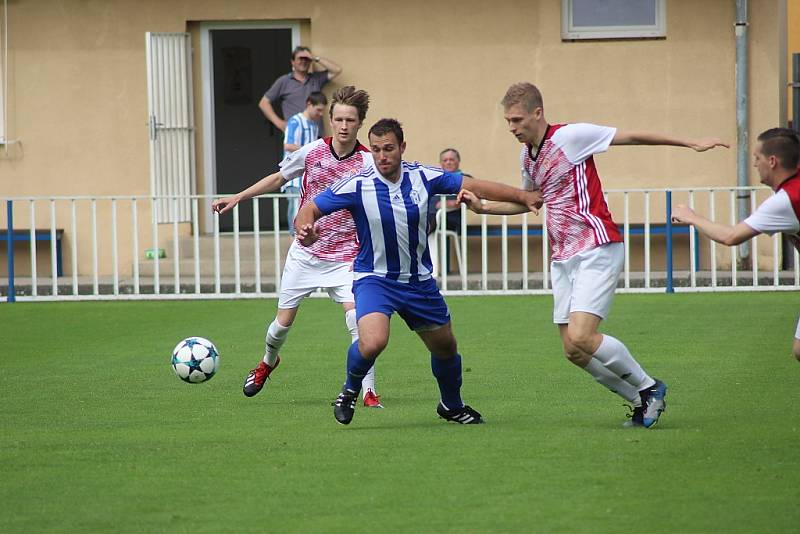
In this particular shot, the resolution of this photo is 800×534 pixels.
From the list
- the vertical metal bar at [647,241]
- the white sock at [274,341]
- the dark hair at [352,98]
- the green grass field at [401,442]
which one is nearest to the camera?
the green grass field at [401,442]

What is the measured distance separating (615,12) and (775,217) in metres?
11.3

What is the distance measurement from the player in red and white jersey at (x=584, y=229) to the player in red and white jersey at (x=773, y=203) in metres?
0.50

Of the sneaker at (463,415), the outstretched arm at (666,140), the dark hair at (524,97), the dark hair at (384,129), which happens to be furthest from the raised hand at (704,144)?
the sneaker at (463,415)

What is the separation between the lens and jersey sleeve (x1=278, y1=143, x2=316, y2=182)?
29.2ft

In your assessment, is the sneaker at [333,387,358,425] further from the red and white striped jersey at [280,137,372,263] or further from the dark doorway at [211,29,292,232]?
the dark doorway at [211,29,292,232]

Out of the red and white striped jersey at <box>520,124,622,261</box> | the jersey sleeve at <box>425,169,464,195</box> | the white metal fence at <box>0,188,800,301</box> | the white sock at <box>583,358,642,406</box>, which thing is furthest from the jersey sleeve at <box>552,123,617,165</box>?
the white metal fence at <box>0,188,800,301</box>

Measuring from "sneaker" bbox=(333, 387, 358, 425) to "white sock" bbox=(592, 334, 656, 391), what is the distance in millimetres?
1332

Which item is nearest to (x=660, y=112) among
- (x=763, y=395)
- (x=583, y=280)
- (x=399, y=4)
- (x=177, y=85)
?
(x=399, y=4)

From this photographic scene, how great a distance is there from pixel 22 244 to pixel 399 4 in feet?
19.1

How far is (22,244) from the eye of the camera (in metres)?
18.0

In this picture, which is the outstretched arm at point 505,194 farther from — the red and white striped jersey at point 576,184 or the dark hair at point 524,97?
the dark hair at point 524,97

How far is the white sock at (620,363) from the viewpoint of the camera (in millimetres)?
7242

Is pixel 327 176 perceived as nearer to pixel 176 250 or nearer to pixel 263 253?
pixel 176 250

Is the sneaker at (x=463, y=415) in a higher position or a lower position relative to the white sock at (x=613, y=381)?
lower
